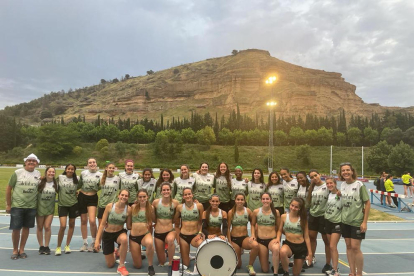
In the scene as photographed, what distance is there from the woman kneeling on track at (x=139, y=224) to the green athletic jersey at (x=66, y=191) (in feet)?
6.01

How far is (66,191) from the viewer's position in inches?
257

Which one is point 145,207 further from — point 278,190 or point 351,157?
point 351,157

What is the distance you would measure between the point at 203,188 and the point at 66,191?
336 centimetres

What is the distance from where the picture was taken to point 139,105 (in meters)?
167

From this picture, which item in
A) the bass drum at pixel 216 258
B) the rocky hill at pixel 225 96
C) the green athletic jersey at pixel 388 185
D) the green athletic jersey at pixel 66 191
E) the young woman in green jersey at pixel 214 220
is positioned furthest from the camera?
the rocky hill at pixel 225 96

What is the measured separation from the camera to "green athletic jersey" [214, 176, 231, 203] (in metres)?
7.05

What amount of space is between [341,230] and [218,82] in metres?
173

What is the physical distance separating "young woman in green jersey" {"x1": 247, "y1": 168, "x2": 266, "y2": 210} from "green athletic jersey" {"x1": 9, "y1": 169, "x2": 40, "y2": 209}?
Result: 5.18 meters

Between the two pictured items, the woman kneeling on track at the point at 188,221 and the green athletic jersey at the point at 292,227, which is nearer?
the green athletic jersey at the point at 292,227

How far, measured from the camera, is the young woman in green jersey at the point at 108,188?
650 centimetres

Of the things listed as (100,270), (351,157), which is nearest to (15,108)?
(351,157)

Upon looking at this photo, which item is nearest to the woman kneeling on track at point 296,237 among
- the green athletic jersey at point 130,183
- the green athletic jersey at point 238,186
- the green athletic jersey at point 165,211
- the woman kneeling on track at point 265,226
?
the woman kneeling on track at point 265,226

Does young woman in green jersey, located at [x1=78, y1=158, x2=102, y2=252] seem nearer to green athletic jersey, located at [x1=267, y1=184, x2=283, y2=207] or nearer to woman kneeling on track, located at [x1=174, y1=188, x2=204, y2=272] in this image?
woman kneeling on track, located at [x1=174, y1=188, x2=204, y2=272]

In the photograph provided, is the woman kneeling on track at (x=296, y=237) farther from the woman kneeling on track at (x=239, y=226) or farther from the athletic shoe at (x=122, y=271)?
the athletic shoe at (x=122, y=271)
